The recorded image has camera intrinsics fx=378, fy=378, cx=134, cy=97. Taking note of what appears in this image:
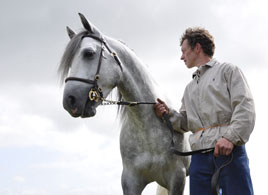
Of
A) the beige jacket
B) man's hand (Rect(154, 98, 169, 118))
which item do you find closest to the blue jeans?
the beige jacket

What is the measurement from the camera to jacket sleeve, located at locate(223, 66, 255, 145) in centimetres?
335

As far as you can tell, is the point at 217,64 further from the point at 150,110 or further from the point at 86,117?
the point at 86,117

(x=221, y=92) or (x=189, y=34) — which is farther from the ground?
(x=189, y=34)

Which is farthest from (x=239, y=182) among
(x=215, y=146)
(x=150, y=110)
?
(x=150, y=110)

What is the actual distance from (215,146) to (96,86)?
1.40 m

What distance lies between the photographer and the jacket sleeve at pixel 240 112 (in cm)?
335

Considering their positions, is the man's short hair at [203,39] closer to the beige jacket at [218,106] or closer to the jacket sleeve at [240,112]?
the beige jacket at [218,106]

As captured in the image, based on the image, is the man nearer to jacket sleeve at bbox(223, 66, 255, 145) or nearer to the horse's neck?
jacket sleeve at bbox(223, 66, 255, 145)

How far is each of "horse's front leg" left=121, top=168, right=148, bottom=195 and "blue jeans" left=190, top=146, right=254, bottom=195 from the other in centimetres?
94

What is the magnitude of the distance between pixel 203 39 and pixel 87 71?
1.29 meters

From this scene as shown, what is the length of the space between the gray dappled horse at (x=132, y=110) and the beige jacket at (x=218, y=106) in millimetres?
663

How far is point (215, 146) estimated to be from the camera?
3430 millimetres

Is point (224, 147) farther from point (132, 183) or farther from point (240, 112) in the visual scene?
point (132, 183)

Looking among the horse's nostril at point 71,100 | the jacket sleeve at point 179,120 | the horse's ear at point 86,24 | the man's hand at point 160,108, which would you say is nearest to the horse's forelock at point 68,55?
the horse's ear at point 86,24
